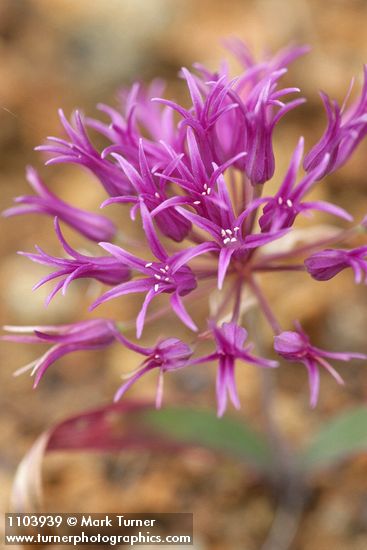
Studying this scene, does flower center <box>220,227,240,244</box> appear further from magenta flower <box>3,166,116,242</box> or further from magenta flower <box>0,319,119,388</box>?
magenta flower <box>3,166,116,242</box>

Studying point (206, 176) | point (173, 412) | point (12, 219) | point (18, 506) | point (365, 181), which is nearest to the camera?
point (206, 176)

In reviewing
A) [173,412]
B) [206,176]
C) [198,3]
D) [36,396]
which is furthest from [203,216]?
[198,3]

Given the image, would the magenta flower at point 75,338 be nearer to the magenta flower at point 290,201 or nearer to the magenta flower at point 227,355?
the magenta flower at point 227,355

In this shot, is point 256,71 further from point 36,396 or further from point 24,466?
point 36,396

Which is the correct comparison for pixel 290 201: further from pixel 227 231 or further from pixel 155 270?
pixel 155 270

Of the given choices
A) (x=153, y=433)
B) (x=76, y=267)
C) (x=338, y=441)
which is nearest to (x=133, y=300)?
(x=153, y=433)

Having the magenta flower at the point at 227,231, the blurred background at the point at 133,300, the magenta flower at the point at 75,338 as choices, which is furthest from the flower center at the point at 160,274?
the blurred background at the point at 133,300
